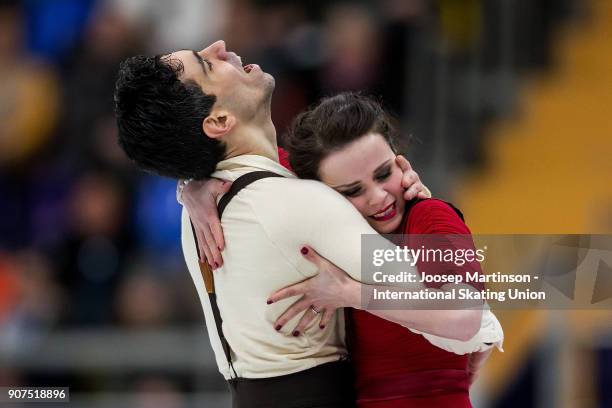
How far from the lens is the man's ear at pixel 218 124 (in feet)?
9.34

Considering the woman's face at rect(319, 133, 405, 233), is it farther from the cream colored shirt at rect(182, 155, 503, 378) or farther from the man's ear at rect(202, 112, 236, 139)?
the man's ear at rect(202, 112, 236, 139)

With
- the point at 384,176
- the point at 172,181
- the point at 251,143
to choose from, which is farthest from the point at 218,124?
the point at 172,181

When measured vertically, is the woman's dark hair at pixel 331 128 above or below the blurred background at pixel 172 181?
above

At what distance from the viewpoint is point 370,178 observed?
9.18ft

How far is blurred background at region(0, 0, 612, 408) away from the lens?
5.32 m

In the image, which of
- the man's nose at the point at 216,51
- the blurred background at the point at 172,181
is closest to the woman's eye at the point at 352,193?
the man's nose at the point at 216,51

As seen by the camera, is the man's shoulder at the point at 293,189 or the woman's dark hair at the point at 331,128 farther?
the woman's dark hair at the point at 331,128

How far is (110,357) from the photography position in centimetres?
522

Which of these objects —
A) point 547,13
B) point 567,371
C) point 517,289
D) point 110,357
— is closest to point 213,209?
point 517,289

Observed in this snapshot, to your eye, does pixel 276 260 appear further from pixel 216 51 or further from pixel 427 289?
pixel 216 51

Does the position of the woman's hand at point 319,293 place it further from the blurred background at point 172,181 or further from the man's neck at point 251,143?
the blurred background at point 172,181

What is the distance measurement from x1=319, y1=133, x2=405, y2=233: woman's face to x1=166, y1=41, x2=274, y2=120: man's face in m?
0.28

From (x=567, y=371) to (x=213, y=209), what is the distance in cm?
218

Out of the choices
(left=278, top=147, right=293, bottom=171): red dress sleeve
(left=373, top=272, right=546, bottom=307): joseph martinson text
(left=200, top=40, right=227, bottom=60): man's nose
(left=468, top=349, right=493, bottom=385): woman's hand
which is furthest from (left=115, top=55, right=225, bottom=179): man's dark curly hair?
(left=468, top=349, right=493, bottom=385): woman's hand
